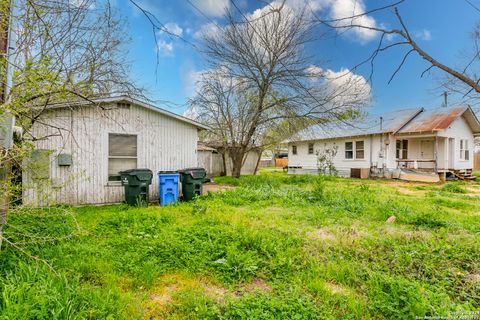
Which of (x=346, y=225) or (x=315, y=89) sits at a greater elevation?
(x=315, y=89)

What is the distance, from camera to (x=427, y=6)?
3.57 meters

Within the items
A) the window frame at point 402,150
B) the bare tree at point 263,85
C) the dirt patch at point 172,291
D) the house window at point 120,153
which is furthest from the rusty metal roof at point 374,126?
the dirt patch at point 172,291

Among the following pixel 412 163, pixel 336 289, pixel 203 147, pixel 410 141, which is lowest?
pixel 336 289

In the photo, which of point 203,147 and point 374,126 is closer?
point 374,126

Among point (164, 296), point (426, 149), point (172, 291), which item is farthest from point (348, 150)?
point (164, 296)

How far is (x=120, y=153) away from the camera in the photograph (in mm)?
7617

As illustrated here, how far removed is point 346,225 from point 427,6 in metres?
3.78

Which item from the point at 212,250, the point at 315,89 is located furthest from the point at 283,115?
the point at 212,250

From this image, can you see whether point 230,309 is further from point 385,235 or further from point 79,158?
point 79,158

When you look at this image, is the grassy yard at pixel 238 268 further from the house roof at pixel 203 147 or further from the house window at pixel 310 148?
the house window at pixel 310 148

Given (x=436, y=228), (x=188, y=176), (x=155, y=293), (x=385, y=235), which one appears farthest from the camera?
(x=188, y=176)

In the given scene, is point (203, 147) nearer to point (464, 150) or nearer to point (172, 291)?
point (172, 291)

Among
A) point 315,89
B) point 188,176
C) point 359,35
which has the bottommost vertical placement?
point 188,176

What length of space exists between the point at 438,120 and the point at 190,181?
14.3 m
